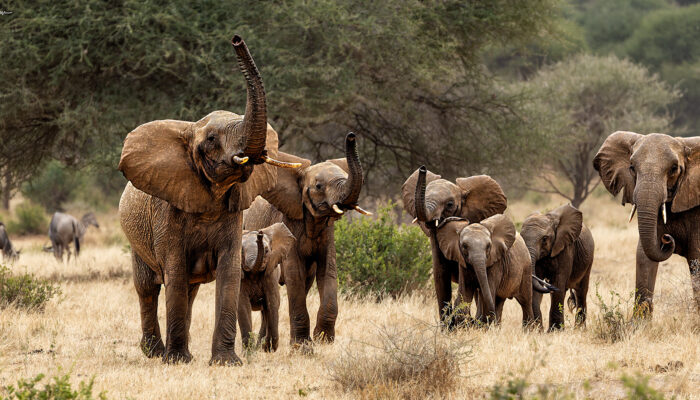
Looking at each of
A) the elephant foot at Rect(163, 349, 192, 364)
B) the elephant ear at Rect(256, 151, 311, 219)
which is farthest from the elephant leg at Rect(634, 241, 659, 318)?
the elephant foot at Rect(163, 349, 192, 364)

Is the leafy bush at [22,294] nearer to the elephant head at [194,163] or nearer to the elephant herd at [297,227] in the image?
the elephant herd at [297,227]

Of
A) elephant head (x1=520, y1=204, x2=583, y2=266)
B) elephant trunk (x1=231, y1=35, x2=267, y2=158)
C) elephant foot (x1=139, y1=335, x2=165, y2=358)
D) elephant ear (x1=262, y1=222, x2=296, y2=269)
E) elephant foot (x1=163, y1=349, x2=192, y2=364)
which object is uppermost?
elephant trunk (x1=231, y1=35, x2=267, y2=158)

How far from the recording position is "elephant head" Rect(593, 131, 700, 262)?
8453mm

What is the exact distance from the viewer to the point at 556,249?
1029 cm

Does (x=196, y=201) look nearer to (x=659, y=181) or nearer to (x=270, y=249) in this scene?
(x=270, y=249)

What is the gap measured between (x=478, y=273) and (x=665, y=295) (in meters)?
3.08

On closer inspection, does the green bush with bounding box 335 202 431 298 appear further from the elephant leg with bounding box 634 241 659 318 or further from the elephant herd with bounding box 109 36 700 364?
the elephant leg with bounding box 634 241 659 318

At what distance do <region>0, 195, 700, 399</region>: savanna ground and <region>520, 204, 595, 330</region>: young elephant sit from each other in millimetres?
371

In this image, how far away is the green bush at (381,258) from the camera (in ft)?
41.0

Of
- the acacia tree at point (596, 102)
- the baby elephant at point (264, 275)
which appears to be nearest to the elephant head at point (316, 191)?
the baby elephant at point (264, 275)

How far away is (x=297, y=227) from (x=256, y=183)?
1326 millimetres

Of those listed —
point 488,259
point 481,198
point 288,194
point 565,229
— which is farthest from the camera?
point 565,229

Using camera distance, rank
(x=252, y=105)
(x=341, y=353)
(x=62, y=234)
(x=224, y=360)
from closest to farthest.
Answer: (x=252, y=105), (x=341, y=353), (x=224, y=360), (x=62, y=234)

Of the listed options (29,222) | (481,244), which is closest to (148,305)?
(481,244)
